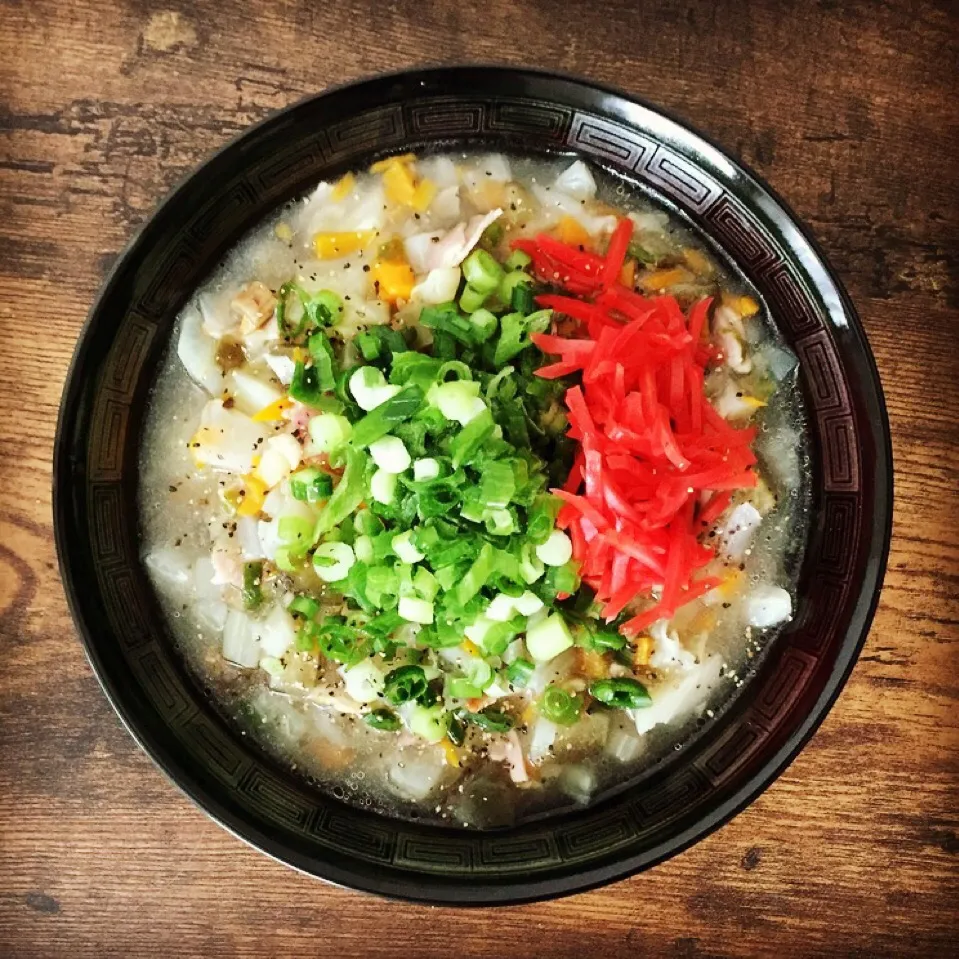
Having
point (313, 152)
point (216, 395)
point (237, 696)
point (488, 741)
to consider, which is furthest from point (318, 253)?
point (488, 741)

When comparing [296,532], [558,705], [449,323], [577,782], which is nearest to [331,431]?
[296,532]

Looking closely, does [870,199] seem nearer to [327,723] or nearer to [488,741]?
[488,741]

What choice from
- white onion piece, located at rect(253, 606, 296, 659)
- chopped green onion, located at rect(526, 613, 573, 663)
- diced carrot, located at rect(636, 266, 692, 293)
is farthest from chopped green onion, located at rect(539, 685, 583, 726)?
diced carrot, located at rect(636, 266, 692, 293)

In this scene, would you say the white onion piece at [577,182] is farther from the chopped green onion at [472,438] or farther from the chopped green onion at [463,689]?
the chopped green onion at [463,689]

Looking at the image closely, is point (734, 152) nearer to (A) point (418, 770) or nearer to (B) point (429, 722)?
(B) point (429, 722)

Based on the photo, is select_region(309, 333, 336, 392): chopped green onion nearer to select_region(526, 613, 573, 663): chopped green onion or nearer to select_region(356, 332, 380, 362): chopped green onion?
select_region(356, 332, 380, 362): chopped green onion

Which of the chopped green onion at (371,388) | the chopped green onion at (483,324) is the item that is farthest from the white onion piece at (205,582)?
the chopped green onion at (483,324)
